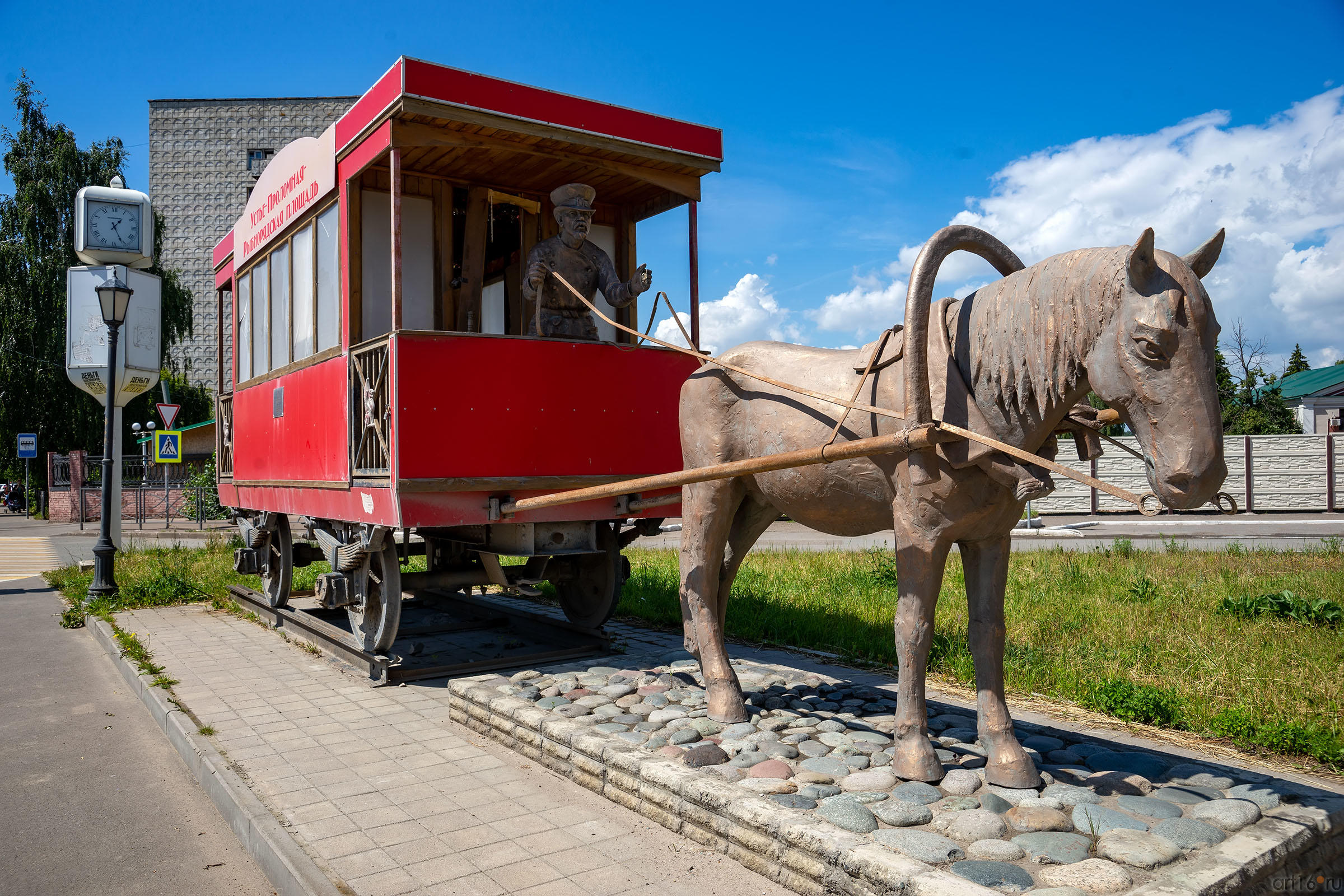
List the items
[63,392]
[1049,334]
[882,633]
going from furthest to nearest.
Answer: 1. [63,392]
2. [882,633]
3. [1049,334]

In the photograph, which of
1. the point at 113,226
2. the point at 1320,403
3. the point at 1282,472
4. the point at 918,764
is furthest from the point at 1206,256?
the point at 1320,403

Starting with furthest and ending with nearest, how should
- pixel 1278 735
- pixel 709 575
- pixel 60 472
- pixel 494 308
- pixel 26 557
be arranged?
pixel 60 472, pixel 26 557, pixel 494 308, pixel 709 575, pixel 1278 735

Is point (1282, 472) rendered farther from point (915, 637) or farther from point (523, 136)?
point (915, 637)

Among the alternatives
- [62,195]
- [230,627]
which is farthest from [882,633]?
[62,195]

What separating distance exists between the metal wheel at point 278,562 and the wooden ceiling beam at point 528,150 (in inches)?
170

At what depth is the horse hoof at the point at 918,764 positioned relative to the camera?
11.7 feet

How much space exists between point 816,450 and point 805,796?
4.41 feet

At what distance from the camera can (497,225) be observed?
8.34 m

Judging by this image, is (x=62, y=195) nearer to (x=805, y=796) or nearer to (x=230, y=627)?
(x=230, y=627)

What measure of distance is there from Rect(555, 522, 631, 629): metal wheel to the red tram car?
0.07ft

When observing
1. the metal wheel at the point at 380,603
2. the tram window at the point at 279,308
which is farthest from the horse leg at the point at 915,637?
the tram window at the point at 279,308

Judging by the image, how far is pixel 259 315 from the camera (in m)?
9.07

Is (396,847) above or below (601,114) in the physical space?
below

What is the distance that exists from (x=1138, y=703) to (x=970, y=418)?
2499 millimetres
